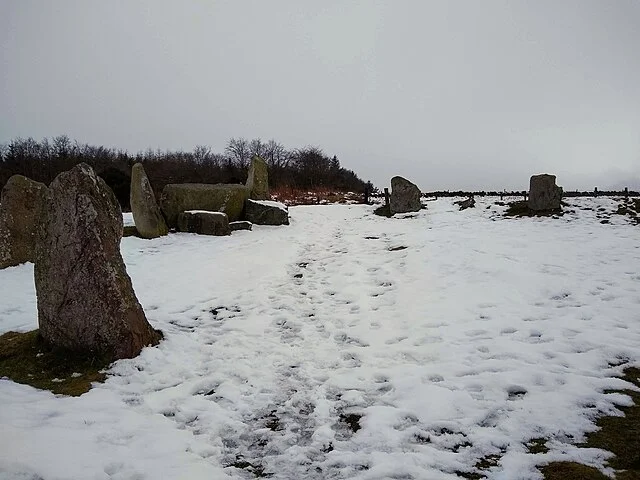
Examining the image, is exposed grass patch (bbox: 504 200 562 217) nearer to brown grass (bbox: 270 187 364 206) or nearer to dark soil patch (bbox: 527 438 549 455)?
brown grass (bbox: 270 187 364 206)

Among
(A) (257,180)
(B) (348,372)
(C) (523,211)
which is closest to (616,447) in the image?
(B) (348,372)

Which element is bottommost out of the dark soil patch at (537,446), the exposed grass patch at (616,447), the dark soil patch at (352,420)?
the dark soil patch at (352,420)

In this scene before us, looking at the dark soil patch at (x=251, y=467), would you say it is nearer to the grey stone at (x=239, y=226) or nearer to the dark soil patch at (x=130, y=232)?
the dark soil patch at (x=130, y=232)

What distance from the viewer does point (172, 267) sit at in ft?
28.5

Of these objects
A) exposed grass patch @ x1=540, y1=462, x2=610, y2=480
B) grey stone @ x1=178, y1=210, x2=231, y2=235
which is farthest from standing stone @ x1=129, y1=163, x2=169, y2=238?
exposed grass patch @ x1=540, y1=462, x2=610, y2=480

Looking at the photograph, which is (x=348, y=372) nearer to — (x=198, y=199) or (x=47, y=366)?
(x=47, y=366)

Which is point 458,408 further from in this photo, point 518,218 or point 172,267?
point 518,218

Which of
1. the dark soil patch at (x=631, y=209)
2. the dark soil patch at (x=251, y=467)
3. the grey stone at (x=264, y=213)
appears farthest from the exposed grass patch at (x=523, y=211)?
the dark soil patch at (x=251, y=467)

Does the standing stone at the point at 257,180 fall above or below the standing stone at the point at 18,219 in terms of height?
above

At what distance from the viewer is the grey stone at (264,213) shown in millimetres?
14398

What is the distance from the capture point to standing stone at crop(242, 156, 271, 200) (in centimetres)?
1566

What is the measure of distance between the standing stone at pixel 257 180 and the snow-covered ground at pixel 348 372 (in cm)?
727

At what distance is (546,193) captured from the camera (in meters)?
14.7

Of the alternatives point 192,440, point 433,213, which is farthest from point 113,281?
point 433,213
